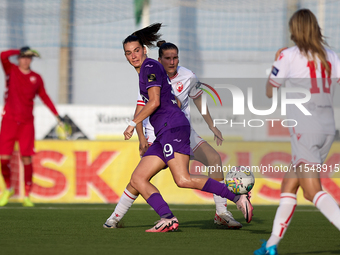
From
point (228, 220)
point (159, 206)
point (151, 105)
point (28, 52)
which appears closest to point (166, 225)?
point (159, 206)

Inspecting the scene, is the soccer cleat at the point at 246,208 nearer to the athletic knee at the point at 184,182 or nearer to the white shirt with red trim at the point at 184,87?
the athletic knee at the point at 184,182

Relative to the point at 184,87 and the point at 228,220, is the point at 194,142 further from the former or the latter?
the point at 228,220

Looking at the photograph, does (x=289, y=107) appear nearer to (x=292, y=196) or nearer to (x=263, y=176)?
(x=292, y=196)

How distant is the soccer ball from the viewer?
203 inches

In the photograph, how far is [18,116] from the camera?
8625mm

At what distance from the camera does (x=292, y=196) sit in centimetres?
380

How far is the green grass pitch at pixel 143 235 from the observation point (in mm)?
4180

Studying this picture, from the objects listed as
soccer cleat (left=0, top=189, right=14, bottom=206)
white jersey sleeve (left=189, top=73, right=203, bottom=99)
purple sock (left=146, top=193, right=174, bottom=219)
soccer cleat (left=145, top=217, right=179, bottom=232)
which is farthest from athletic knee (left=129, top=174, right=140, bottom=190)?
soccer cleat (left=0, top=189, right=14, bottom=206)

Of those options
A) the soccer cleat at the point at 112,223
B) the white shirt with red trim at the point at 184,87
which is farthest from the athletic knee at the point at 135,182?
the white shirt with red trim at the point at 184,87

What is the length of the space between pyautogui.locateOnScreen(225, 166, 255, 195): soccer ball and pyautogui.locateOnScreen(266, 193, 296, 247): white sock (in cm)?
133

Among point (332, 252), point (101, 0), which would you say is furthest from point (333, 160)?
point (101, 0)

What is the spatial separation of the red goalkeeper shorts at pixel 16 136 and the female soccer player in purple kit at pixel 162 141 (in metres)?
3.85

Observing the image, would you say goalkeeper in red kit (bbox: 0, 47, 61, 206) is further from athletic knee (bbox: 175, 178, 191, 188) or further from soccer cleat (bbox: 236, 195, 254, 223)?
soccer cleat (bbox: 236, 195, 254, 223)

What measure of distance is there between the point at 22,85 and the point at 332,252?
20.0ft
